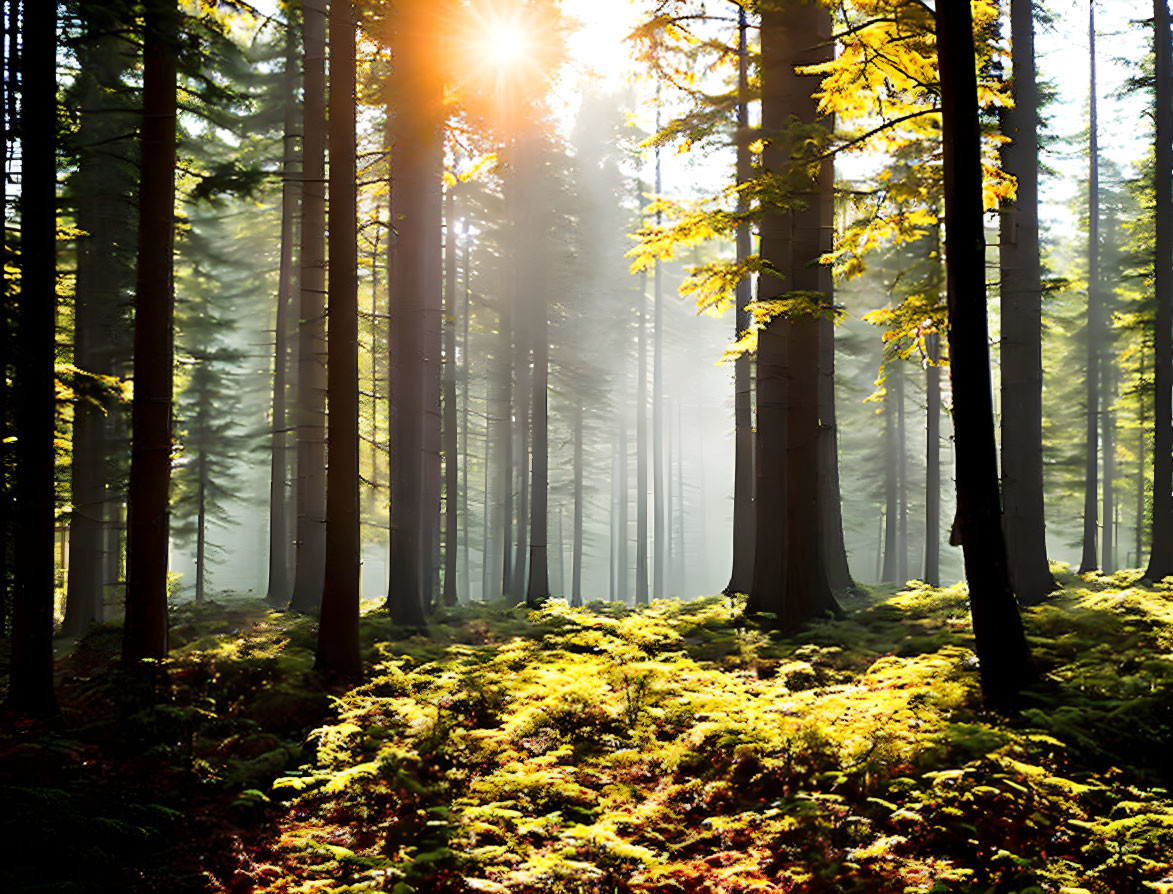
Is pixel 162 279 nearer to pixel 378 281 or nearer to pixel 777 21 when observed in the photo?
pixel 777 21

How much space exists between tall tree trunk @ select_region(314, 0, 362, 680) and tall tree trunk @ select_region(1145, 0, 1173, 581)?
15935 mm

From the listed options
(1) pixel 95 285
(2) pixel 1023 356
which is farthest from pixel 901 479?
(1) pixel 95 285

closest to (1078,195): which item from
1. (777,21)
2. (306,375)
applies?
(777,21)

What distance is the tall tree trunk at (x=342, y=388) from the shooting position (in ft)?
29.8

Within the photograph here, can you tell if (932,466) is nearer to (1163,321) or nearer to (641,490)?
(1163,321)

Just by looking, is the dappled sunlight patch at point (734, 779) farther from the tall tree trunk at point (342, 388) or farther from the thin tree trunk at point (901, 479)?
the thin tree trunk at point (901, 479)

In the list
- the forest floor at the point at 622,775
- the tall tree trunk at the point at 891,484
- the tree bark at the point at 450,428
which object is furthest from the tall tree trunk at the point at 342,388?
the tall tree trunk at the point at 891,484

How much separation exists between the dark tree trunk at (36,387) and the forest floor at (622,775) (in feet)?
2.73

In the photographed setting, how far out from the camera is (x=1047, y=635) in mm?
8484

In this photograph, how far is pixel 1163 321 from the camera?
16078 mm

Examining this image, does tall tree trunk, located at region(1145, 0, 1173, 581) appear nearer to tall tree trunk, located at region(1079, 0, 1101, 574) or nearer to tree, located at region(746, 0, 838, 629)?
tall tree trunk, located at region(1079, 0, 1101, 574)

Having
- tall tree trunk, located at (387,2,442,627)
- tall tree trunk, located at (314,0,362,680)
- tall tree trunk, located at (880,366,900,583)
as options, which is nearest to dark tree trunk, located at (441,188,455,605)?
tall tree trunk, located at (387,2,442,627)

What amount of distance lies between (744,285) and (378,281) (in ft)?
37.5

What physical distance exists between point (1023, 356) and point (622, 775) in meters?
10.0
